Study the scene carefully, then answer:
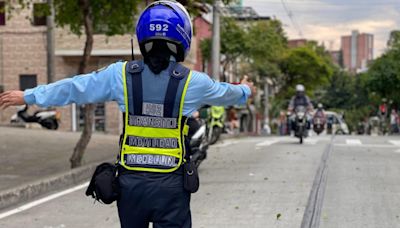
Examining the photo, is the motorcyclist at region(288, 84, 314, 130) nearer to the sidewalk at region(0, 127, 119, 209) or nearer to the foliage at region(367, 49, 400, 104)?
the sidewalk at region(0, 127, 119, 209)

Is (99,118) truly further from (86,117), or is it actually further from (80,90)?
(80,90)

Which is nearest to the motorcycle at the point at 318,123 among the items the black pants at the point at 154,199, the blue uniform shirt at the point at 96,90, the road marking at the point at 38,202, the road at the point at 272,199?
the road at the point at 272,199

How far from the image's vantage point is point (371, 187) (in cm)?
938

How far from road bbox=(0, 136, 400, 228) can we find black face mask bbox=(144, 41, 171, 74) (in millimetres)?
3839

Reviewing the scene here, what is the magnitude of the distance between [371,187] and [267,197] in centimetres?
180

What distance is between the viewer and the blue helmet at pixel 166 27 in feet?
10.5

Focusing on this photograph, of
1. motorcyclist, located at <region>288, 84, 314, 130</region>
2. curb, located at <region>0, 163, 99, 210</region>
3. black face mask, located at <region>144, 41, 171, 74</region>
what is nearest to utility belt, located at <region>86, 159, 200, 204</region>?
black face mask, located at <region>144, 41, 171, 74</region>

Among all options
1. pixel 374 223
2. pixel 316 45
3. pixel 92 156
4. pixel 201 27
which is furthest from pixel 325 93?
pixel 374 223

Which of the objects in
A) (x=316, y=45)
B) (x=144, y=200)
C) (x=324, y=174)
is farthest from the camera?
(x=316, y=45)

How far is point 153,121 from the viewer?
126 inches

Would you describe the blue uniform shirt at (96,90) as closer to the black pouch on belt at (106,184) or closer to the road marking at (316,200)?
the black pouch on belt at (106,184)

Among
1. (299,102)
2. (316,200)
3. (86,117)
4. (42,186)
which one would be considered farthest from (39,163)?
(299,102)

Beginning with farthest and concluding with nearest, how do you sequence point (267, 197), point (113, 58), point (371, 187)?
point (113, 58), point (371, 187), point (267, 197)

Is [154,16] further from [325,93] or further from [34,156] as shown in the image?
[325,93]
